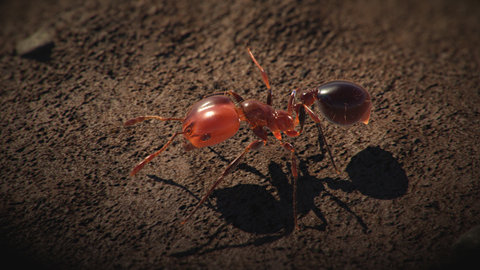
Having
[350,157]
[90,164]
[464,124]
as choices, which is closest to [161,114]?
[90,164]

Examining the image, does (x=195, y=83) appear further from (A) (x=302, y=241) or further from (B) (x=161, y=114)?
(A) (x=302, y=241)

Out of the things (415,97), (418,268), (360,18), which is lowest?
(418,268)

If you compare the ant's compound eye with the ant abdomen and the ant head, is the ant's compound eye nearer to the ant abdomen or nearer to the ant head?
the ant head

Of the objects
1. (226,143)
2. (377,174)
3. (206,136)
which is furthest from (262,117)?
(377,174)

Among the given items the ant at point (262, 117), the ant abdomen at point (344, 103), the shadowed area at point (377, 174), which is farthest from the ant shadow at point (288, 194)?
the ant abdomen at point (344, 103)

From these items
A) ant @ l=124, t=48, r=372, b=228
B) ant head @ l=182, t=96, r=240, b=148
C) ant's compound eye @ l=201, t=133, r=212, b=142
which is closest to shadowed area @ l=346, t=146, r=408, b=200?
ant @ l=124, t=48, r=372, b=228
